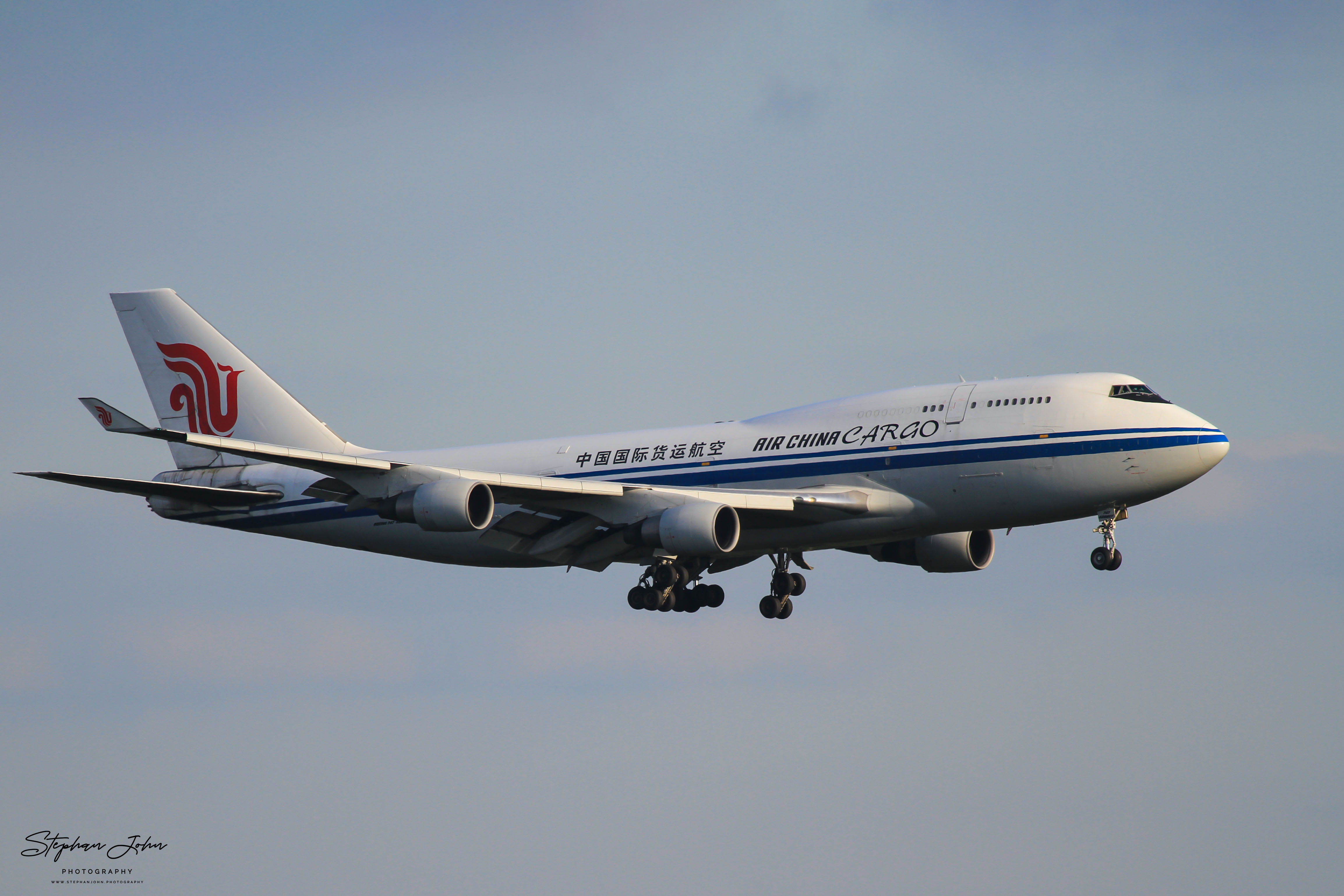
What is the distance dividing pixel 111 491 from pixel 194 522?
5.66m

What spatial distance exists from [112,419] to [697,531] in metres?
14.7

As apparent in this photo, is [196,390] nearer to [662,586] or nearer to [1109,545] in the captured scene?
[662,586]

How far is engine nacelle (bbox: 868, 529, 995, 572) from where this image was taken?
48.5 meters

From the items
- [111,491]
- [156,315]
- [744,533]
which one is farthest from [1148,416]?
[156,315]

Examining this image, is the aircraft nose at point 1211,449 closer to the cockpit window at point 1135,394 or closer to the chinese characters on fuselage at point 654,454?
the cockpit window at point 1135,394

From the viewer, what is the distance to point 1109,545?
4141 centimetres

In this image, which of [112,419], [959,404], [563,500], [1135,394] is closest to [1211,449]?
[1135,394]

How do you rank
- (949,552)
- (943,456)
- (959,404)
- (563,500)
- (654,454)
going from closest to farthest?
(943,456) → (959,404) → (563,500) → (654,454) → (949,552)

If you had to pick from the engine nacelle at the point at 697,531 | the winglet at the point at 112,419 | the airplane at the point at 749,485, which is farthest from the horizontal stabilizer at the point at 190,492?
the engine nacelle at the point at 697,531

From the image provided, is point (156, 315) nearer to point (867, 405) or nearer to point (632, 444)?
point (632, 444)

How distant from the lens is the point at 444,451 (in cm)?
5100

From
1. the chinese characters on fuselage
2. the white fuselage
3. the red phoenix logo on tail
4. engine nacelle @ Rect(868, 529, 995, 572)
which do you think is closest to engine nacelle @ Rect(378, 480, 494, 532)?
the white fuselage

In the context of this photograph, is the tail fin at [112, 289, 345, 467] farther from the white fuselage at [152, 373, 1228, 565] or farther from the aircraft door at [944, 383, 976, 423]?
the aircraft door at [944, 383, 976, 423]

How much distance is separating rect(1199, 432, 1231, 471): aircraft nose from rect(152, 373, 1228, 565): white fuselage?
0.04 meters
